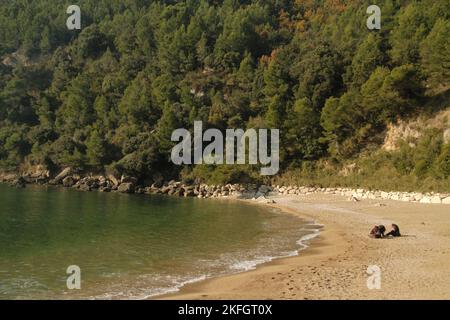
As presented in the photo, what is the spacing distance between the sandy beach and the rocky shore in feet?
34.7

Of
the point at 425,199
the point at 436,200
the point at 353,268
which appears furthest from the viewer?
the point at 425,199

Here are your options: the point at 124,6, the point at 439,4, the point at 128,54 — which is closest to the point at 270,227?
the point at 439,4

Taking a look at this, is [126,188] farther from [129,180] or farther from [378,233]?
[378,233]

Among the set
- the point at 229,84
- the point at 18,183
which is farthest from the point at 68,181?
the point at 229,84

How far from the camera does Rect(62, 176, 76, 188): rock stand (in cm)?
6848

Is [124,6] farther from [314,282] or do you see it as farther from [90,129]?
[314,282]

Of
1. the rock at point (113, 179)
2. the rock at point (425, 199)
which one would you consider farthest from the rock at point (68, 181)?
the rock at point (425, 199)

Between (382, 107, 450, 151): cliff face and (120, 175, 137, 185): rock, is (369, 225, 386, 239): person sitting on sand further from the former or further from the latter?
(120, 175, 137, 185): rock

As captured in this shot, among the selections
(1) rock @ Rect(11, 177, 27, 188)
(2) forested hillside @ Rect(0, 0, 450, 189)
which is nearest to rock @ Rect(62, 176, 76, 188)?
(2) forested hillside @ Rect(0, 0, 450, 189)

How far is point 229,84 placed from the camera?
80.2 metres

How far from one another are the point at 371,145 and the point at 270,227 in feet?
93.8

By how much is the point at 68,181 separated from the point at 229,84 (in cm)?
3144

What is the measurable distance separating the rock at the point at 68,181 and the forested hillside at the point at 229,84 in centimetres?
332

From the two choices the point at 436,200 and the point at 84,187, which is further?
the point at 84,187
